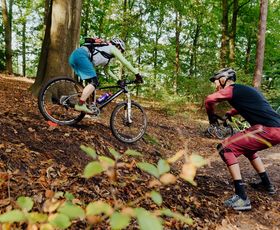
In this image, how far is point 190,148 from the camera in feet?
31.7

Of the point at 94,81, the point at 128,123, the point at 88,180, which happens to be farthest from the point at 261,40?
the point at 88,180

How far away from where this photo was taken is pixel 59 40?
28.0 feet

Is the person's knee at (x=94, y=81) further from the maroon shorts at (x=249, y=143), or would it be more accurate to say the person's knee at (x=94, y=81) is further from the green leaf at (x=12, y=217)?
the green leaf at (x=12, y=217)

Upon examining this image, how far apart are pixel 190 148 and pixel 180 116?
206 inches

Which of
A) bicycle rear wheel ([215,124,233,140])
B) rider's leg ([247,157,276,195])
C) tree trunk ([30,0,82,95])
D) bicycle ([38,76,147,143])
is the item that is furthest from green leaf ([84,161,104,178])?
bicycle rear wheel ([215,124,233,140])

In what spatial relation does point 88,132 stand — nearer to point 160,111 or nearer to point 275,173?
point 275,173

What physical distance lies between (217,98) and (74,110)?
2.89m

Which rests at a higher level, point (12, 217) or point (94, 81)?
point (94, 81)

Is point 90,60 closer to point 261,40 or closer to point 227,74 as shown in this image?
point 227,74

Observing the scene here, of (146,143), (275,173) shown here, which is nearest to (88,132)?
(146,143)

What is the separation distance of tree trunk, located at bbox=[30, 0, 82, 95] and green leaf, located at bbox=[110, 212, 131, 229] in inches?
309

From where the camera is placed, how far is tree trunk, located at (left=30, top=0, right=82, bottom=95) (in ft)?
27.7

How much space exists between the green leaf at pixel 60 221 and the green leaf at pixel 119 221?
28cm

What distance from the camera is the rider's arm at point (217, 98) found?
5042 mm
